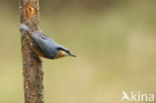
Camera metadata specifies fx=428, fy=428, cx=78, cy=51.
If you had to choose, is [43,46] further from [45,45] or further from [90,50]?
[90,50]

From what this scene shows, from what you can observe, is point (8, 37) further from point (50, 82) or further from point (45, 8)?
point (50, 82)

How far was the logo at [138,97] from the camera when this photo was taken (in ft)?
9.61

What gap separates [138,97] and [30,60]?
1.67 meters

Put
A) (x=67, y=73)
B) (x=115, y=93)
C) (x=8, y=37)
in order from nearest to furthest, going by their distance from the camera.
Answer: (x=115, y=93) < (x=67, y=73) < (x=8, y=37)

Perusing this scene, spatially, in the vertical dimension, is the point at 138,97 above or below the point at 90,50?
below

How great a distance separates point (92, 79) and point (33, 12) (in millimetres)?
1878

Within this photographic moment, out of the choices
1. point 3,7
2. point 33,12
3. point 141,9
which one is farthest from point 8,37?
point 33,12

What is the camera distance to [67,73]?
133 inches

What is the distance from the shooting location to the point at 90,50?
12.3ft

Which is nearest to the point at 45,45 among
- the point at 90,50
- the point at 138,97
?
the point at 138,97

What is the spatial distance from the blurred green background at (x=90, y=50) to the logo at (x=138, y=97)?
5 cm

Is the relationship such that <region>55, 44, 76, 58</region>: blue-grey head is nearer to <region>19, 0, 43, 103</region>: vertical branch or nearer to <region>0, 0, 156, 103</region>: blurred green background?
<region>19, 0, 43, 103</region>: vertical branch

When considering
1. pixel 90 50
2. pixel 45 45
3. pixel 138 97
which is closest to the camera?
pixel 45 45

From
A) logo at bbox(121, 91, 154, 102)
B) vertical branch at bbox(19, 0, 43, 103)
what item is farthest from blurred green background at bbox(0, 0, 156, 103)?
vertical branch at bbox(19, 0, 43, 103)
